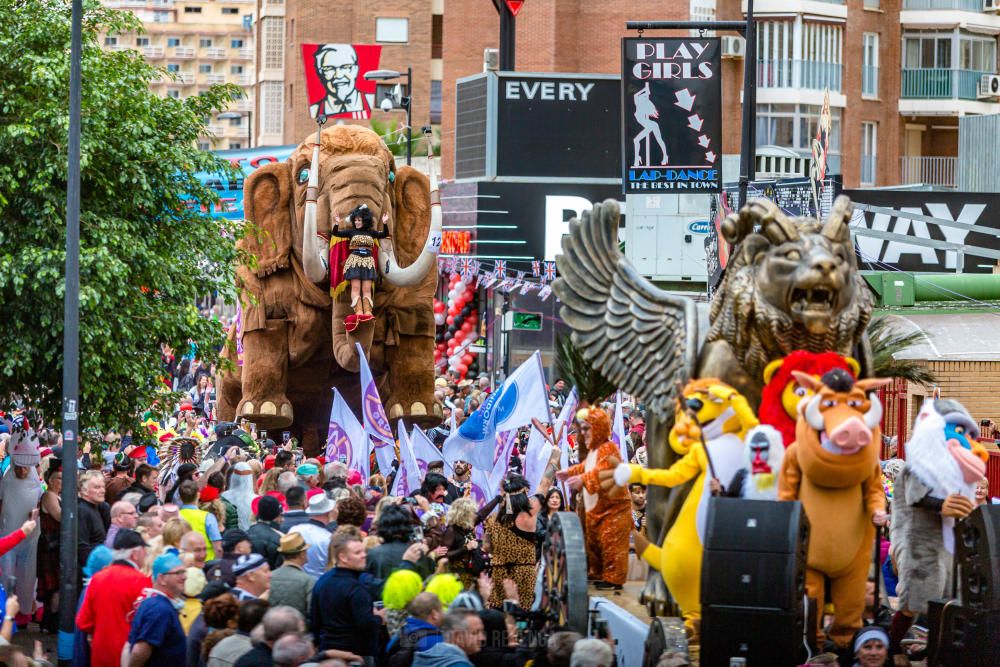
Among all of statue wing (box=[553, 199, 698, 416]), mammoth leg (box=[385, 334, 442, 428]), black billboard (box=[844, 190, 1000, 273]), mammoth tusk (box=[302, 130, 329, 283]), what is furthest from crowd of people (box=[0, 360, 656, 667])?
black billboard (box=[844, 190, 1000, 273])

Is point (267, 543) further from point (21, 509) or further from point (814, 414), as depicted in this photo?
point (814, 414)

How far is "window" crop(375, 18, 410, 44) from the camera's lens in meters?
68.3

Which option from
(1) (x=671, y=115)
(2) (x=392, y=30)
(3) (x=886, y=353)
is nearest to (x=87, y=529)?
(3) (x=886, y=353)

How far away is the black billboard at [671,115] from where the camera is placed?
75.2 ft

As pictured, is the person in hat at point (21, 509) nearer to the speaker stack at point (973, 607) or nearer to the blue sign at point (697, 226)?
the speaker stack at point (973, 607)

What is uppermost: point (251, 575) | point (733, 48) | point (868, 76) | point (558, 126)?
point (733, 48)

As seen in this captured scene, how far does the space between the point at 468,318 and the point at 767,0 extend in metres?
11.5

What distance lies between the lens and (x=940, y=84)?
45781 mm

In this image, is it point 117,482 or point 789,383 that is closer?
point 789,383

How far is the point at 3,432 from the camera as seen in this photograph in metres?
18.2

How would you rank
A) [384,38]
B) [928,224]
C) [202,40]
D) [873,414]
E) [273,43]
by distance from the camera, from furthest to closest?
[202,40], [273,43], [384,38], [928,224], [873,414]

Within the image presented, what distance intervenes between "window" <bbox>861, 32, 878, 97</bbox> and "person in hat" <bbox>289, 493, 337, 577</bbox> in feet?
119

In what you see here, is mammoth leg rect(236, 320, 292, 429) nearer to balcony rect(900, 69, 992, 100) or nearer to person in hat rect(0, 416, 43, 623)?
person in hat rect(0, 416, 43, 623)

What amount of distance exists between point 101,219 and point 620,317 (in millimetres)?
4544
